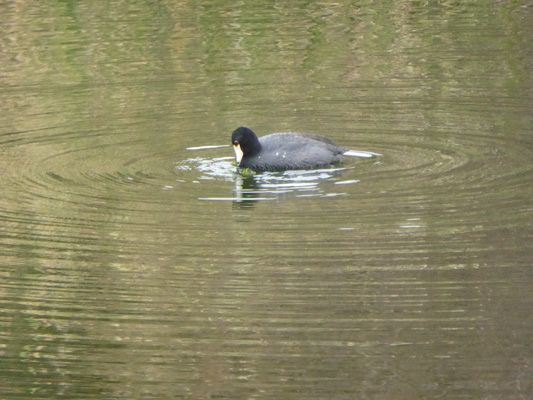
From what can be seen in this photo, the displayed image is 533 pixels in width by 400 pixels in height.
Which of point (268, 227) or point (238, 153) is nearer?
point (268, 227)

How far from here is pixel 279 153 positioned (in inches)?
484

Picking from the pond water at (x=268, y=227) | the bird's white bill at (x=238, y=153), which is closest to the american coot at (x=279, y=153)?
the bird's white bill at (x=238, y=153)

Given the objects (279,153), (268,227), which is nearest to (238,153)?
(279,153)

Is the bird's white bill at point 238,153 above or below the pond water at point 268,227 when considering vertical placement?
above

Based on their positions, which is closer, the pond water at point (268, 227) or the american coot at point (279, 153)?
the pond water at point (268, 227)

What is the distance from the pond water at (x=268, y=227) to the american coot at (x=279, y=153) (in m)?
0.18

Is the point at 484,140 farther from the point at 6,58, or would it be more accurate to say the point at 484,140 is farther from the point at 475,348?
the point at 6,58

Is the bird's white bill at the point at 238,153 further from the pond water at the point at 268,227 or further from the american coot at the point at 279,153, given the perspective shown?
the pond water at the point at 268,227

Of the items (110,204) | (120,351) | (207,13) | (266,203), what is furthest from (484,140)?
(207,13)

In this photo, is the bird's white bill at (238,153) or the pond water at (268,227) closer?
the pond water at (268,227)

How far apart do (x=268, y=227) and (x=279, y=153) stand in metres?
2.18

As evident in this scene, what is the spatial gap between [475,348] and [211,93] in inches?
366

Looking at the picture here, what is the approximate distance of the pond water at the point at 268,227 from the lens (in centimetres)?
768

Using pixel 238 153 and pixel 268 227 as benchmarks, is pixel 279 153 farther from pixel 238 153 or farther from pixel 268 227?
pixel 268 227
